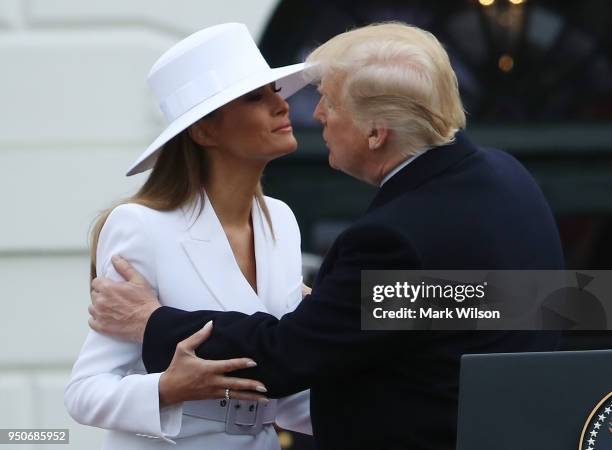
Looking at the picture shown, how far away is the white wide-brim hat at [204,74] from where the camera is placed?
275 cm

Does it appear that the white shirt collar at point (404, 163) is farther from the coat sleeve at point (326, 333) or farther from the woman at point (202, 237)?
the woman at point (202, 237)

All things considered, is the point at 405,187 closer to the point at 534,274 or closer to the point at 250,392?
the point at 534,274

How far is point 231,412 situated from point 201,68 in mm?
790

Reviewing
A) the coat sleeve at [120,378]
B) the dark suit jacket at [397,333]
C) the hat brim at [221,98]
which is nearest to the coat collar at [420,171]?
the dark suit jacket at [397,333]

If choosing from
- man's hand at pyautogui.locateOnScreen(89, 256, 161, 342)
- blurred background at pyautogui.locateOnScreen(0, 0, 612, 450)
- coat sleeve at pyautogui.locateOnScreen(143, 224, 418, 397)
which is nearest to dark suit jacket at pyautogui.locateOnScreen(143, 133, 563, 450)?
coat sleeve at pyautogui.locateOnScreen(143, 224, 418, 397)

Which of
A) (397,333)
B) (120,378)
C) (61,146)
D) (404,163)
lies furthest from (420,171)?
(61,146)

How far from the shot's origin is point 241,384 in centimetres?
246

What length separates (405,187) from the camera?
2453 mm

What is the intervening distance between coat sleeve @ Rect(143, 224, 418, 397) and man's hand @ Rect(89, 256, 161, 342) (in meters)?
0.17

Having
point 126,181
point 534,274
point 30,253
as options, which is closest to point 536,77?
point 126,181

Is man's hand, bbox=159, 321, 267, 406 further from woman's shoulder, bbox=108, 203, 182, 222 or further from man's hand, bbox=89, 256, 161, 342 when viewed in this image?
woman's shoulder, bbox=108, 203, 182, 222

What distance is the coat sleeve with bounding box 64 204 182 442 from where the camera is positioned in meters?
2.60

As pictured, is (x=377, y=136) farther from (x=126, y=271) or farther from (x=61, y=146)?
(x=61, y=146)

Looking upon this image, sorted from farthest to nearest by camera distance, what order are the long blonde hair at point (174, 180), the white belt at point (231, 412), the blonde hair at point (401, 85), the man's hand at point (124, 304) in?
the long blonde hair at point (174, 180) → the white belt at point (231, 412) → the man's hand at point (124, 304) → the blonde hair at point (401, 85)
